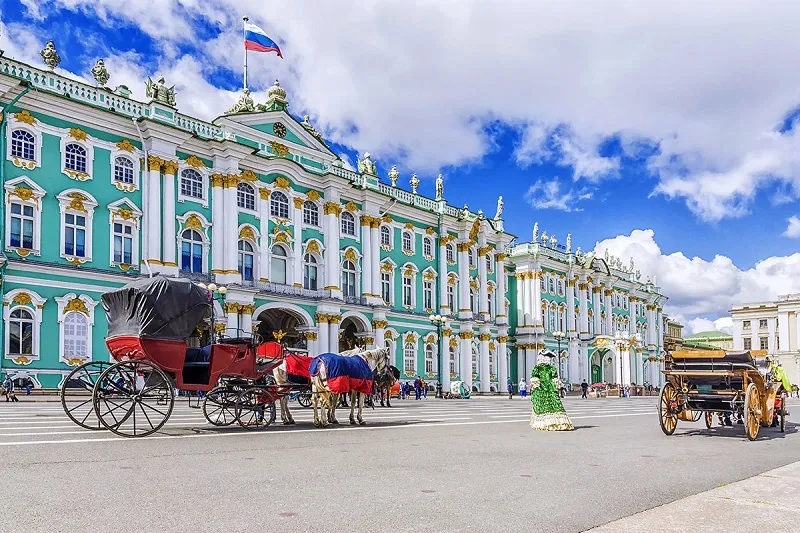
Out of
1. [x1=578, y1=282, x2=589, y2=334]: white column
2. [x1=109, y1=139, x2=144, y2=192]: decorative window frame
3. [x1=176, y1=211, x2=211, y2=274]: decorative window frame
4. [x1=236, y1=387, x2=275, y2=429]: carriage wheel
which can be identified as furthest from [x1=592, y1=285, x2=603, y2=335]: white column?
[x1=236, y1=387, x2=275, y2=429]: carriage wheel

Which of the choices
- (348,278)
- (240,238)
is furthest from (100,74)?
(348,278)

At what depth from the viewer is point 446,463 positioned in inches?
424

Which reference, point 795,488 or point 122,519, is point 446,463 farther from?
point 122,519

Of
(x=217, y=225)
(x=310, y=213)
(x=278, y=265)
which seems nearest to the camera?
(x=217, y=225)

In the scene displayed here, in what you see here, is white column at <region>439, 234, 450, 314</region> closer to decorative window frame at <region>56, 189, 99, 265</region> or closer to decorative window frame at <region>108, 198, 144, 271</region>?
decorative window frame at <region>108, 198, 144, 271</region>

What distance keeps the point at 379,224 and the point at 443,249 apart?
7.61 meters

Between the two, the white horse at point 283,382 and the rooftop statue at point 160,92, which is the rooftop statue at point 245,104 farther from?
the white horse at point 283,382

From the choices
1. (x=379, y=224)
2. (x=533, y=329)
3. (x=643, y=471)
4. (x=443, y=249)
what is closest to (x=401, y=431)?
(x=643, y=471)

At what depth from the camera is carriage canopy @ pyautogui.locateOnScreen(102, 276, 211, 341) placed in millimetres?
13750

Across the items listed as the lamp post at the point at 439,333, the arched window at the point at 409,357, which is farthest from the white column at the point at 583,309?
the arched window at the point at 409,357

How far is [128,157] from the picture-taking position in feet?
117

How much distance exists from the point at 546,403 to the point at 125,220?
24813 mm

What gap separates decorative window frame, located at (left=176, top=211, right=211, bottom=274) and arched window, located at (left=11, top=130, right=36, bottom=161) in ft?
24.7

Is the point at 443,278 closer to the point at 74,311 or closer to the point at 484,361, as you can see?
the point at 484,361
